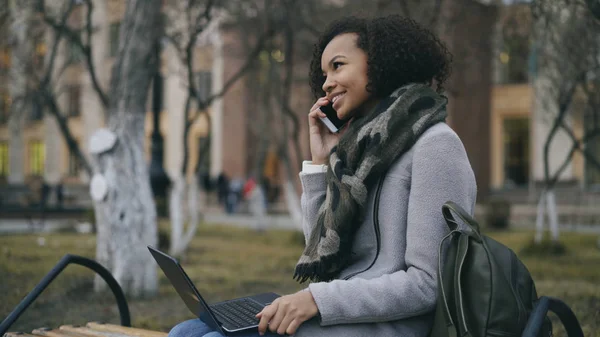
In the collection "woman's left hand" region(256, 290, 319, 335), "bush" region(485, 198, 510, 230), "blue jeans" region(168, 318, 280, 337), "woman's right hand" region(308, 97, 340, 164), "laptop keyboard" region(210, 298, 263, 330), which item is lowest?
"bush" region(485, 198, 510, 230)

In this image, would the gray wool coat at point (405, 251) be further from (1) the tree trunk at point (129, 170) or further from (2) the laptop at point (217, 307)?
(1) the tree trunk at point (129, 170)

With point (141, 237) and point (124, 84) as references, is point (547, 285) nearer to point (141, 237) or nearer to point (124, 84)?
point (141, 237)

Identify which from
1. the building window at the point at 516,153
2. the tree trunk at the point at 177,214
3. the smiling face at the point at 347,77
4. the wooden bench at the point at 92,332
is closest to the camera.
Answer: the smiling face at the point at 347,77

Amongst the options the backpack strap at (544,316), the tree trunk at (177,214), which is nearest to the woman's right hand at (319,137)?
the backpack strap at (544,316)

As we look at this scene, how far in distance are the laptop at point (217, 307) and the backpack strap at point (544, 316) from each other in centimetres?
81

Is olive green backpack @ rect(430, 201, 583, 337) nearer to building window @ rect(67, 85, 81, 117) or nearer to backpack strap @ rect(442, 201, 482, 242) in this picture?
backpack strap @ rect(442, 201, 482, 242)

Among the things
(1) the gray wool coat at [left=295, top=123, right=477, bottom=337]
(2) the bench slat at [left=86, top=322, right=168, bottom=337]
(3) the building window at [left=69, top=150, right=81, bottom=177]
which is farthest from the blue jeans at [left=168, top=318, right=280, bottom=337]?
(3) the building window at [left=69, top=150, right=81, bottom=177]

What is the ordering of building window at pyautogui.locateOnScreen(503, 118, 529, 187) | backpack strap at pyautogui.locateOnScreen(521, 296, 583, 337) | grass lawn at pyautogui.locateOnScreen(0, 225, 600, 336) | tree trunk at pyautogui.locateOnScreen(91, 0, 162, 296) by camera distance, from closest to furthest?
backpack strap at pyautogui.locateOnScreen(521, 296, 583, 337) → grass lawn at pyautogui.locateOnScreen(0, 225, 600, 336) → tree trunk at pyautogui.locateOnScreen(91, 0, 162, 296) → building window at pyautogui.locateOnScreen(503, 118, 529, 187)

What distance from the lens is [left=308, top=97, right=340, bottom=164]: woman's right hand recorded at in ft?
8.73

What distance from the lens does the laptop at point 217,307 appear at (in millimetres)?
2400

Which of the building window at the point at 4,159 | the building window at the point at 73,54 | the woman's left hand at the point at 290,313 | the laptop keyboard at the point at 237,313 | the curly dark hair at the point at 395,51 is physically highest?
the building window at the point at 73,54

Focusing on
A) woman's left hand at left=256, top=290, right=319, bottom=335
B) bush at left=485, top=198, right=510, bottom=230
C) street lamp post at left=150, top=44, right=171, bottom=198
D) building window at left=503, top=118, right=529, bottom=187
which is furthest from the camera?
building window at left=503, top=118, right=529, bottom=187

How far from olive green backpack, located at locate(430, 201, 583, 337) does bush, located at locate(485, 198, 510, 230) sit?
62.3 ft

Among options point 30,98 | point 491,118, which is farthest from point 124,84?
point 491,118
